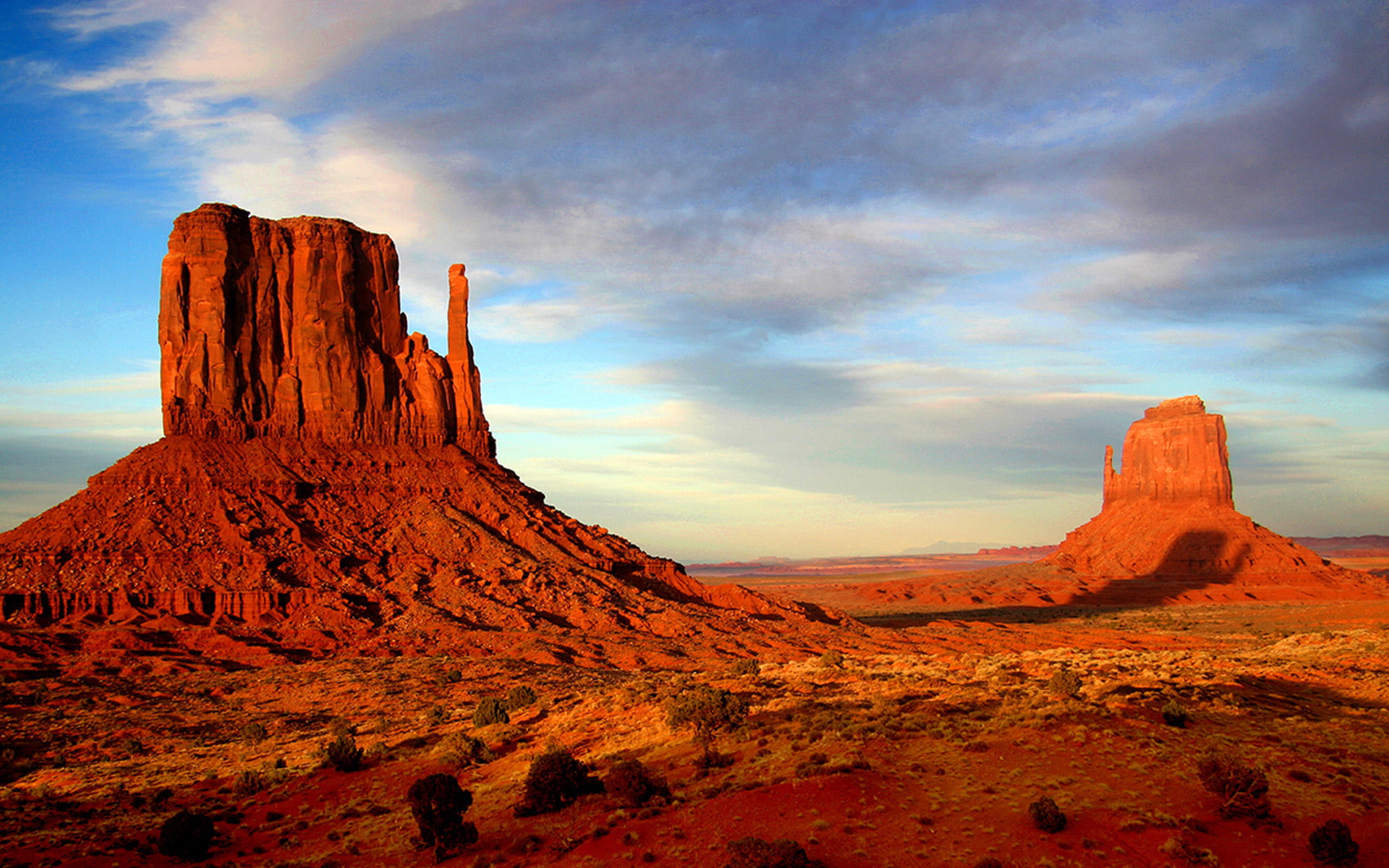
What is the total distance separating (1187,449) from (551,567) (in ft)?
364

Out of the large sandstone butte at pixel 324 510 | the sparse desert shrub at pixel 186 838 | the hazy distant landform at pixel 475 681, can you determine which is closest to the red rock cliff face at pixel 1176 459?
the hazy distant landform at pixel 475 681

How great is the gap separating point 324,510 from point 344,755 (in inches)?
1323

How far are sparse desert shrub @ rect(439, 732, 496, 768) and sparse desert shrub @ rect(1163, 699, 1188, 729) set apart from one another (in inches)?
662

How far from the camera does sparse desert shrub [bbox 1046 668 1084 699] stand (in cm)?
2411

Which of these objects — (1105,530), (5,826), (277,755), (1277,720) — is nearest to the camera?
(5,826)

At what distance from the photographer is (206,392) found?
5659cm

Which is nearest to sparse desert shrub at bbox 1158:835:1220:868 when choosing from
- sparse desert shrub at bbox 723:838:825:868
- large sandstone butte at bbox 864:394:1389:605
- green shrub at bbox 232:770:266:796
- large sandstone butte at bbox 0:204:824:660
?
sparse desert shrub at bbox 723:838:825:868

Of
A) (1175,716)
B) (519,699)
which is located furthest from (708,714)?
(1175,716)

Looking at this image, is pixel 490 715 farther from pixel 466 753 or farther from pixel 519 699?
pixel 466 753

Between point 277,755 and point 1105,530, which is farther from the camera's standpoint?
point 1105,530

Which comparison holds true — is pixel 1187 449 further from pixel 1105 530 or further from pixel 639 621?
pixel 639 621

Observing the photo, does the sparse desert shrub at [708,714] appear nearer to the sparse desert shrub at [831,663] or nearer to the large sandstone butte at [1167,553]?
the sparse desert shrub at [831,663]

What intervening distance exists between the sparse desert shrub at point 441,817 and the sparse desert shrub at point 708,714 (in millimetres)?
6181

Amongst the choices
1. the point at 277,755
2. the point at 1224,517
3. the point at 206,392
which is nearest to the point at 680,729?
the point at 277,755
